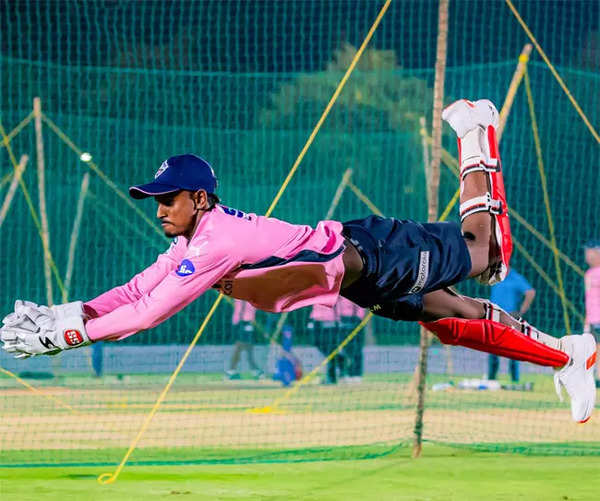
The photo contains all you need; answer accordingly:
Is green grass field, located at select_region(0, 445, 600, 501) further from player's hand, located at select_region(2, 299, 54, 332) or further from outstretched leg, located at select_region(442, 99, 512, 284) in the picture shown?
player's hand, located at select_region(2, 299, 54, 332)

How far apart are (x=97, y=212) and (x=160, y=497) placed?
6.54 metres

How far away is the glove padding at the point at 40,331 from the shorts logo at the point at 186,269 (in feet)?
1.42

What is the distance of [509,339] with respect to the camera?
574cm

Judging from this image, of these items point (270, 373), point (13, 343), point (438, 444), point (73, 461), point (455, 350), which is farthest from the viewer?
point (455, 350)

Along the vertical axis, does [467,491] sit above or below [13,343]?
below

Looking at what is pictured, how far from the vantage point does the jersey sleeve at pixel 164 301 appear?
4586mm

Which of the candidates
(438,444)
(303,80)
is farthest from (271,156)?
(438,444)

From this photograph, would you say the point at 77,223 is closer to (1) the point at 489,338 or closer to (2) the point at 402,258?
(1) the point at 489,338

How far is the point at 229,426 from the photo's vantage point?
9.49m

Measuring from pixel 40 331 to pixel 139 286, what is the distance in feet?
2.86

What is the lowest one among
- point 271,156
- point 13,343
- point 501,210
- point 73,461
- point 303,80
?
point 73,461

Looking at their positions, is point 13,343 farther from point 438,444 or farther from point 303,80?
point 303,80

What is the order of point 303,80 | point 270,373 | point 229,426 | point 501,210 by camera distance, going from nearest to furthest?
point 501,210 < point 229,426 < point 303,80 < point 270,373

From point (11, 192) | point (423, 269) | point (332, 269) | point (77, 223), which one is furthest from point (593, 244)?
point (332, 269)
